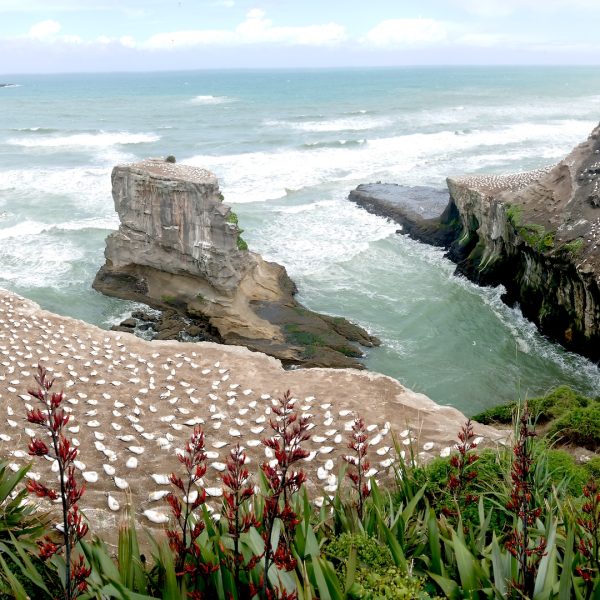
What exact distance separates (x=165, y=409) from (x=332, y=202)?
2450 centimetres

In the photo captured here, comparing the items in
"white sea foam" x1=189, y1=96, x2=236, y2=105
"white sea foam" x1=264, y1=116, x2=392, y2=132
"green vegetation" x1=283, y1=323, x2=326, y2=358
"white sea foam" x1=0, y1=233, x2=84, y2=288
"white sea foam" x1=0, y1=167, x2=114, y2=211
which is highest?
"white sea foam" x1=189, y1=96, x2=236, y2=105

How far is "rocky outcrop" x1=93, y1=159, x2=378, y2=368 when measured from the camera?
18.3 meters

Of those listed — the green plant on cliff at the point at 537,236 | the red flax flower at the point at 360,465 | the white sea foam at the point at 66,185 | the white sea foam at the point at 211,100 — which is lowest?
the red flax flower at the point at 360,465

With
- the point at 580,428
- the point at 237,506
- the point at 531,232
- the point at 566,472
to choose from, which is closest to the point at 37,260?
the point at 531,232

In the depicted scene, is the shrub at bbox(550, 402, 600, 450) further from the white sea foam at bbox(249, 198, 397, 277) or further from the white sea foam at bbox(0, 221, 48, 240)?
the white sea foam at bbox(0, 221, 48, 240)

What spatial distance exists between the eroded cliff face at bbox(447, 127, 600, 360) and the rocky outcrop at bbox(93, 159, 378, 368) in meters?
5.62

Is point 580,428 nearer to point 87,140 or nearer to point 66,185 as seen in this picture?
point 66,185

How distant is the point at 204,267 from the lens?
19203mm

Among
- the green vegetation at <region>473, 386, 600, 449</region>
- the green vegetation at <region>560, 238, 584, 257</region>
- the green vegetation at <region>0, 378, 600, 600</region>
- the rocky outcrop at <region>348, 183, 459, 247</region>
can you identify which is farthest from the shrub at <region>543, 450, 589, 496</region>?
the rocky outcrop at <region>348, 183, 459, 247</region>

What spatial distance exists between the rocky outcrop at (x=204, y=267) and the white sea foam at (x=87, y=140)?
33.7 meters

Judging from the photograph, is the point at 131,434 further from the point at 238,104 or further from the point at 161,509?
the point at 238,104

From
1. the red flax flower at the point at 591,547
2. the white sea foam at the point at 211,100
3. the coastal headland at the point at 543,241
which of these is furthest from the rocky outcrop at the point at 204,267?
the white sea foam at the point at 211,100

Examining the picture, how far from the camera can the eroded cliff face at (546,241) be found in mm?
17797

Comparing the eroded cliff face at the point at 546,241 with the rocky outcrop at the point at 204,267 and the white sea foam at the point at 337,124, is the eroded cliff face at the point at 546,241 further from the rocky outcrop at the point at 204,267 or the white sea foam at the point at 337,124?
the white sea foam at the point at 337,124
